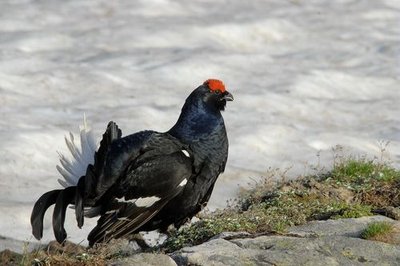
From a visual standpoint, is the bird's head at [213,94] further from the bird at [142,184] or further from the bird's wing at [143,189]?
the bird's wing at [143,189]

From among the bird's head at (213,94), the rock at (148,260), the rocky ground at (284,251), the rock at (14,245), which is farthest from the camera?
the rock at (14,245)

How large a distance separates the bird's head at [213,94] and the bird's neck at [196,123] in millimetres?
48

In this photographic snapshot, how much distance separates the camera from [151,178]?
247 inches

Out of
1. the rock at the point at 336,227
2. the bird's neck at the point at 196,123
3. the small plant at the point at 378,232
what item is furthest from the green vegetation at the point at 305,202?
the bird's neck at the point at 196,123

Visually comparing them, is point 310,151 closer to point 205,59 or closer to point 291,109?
point 291,109

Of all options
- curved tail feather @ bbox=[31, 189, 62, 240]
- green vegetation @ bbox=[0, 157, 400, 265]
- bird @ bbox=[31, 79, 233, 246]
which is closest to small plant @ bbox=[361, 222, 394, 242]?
green vegetation @ bbox=[0, 157, 400, 265]

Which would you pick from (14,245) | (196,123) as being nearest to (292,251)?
(196,123)

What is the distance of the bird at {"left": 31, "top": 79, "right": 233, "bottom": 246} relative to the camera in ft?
20.3

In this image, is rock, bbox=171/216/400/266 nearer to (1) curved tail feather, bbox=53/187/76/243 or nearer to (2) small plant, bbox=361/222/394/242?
(2) small plant, bbox=361/222/394/242

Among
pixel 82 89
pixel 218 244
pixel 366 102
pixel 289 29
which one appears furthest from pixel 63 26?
pixel 218 244

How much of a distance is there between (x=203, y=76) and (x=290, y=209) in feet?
19.5

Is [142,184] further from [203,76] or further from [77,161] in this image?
[203,76]

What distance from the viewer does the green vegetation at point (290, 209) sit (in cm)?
564

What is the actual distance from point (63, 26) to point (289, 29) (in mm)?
2901
